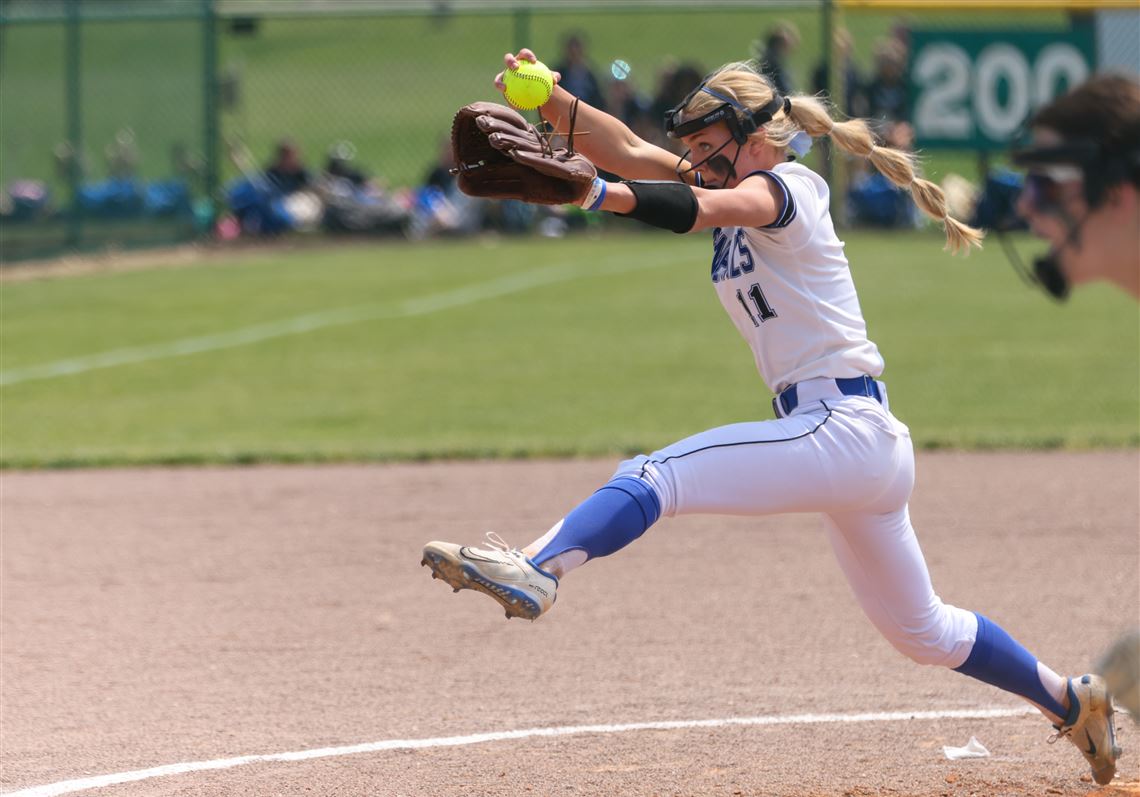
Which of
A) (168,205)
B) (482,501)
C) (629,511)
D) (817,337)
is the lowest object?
(168,205)

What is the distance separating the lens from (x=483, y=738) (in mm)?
4609

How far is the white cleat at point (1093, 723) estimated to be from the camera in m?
4.14

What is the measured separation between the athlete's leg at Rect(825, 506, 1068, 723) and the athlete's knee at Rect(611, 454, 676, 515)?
1.83ft

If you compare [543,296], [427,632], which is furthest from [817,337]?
[543,296]

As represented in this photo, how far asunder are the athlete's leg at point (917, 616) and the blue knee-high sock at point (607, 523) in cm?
63

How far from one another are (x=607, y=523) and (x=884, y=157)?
135cm

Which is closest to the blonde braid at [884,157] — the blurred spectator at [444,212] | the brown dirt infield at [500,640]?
the brown dirt infield at [500,640]

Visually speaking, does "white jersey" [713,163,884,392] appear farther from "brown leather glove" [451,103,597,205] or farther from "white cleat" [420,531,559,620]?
"white cleat" [420,531,559,620]

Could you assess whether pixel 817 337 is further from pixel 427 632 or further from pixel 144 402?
pixel 144 402

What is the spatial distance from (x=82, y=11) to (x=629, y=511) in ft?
52.9

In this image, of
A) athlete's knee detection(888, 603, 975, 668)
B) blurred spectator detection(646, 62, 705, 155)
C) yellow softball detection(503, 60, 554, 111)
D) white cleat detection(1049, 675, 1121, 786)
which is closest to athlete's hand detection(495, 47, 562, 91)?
yellow softball detection(503, 60, 554, 111)

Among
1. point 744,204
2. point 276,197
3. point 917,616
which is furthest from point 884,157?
point 276,197

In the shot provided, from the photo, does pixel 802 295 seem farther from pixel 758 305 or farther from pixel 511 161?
pixel 511 161

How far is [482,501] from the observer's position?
308 inches
